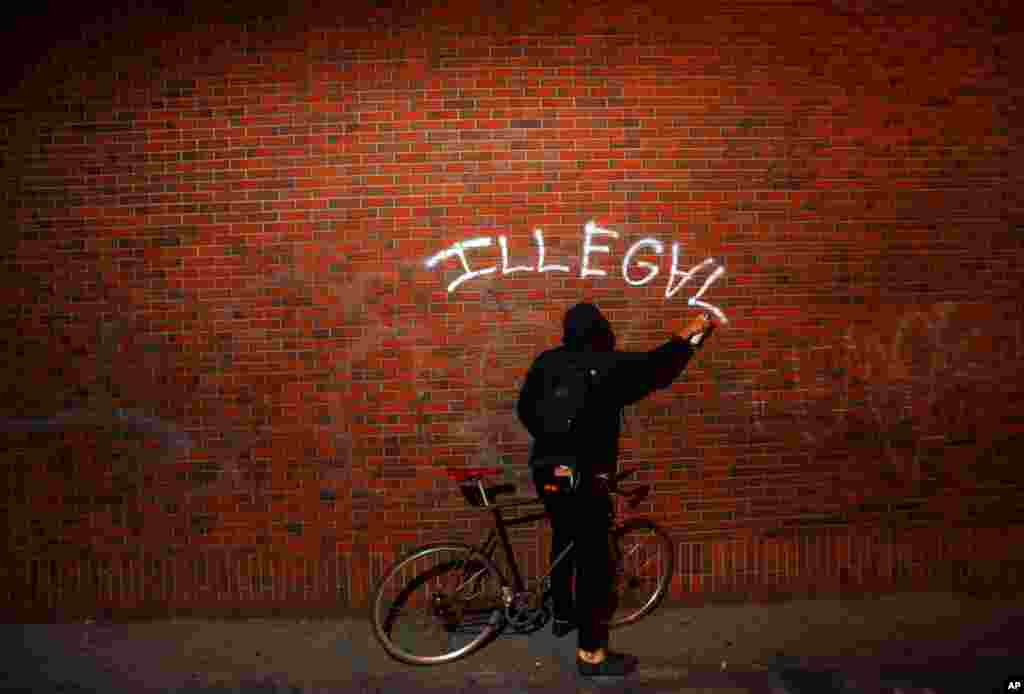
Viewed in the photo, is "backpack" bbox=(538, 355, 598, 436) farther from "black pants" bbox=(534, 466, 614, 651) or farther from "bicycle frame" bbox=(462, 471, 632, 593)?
"bicycle frame" bbox=(462, 471, 632, 593)

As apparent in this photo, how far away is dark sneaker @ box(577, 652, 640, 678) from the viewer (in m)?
4.52

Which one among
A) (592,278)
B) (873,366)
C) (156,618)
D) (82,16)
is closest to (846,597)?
(873,366)

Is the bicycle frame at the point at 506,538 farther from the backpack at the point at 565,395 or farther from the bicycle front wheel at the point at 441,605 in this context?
the backpack at the point at 565,395

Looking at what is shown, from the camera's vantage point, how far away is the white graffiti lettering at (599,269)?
5.28 meters

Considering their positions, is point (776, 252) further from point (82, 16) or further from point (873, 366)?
point (82, 16)

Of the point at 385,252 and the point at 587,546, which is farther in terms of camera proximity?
the point at 385,252

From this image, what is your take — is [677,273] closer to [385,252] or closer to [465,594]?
[385,252]

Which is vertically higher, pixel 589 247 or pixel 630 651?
pixel 589 247

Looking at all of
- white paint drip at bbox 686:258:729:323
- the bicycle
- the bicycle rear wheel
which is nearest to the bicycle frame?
the bicycle

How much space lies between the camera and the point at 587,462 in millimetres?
4570

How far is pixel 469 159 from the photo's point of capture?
208 inches

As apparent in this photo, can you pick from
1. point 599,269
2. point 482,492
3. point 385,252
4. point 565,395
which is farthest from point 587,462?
point 385,252

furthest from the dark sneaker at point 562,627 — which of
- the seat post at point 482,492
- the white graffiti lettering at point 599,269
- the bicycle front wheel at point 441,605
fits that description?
the white graffiti lettering at point 599,269

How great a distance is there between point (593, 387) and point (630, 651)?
1.57 m
